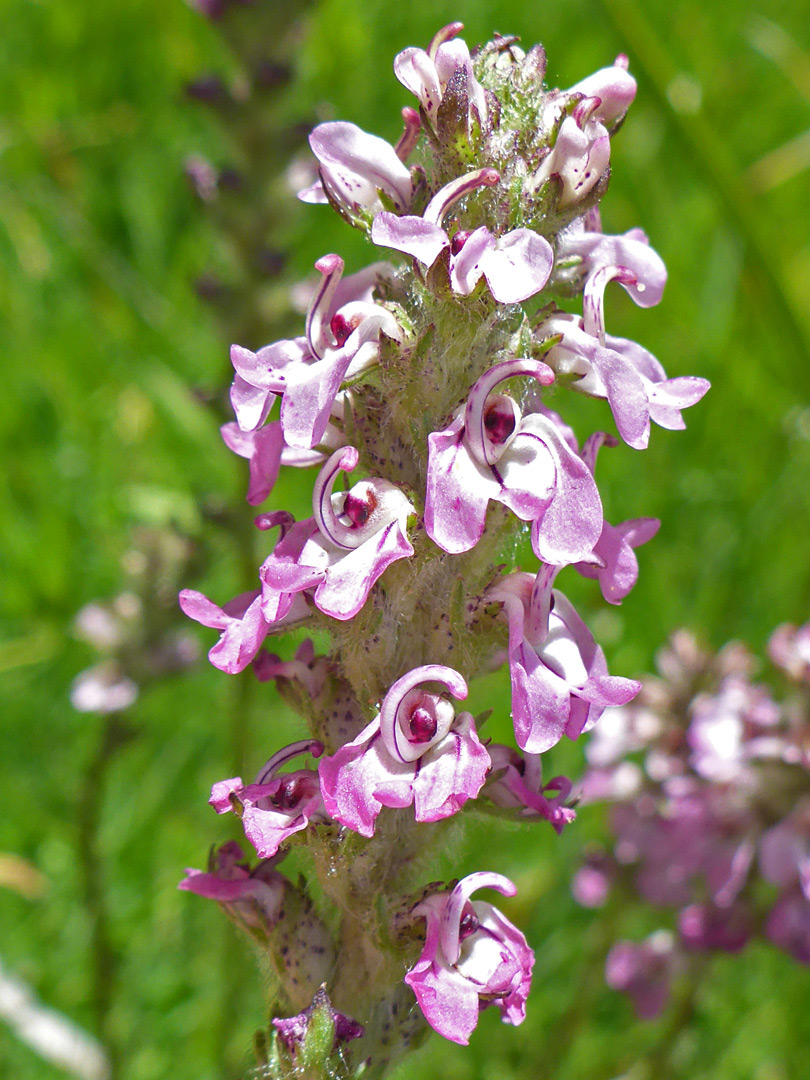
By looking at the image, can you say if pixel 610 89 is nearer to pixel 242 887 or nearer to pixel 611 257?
pixel 611 257

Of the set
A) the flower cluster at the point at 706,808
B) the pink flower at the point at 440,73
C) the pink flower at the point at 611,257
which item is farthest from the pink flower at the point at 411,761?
the flower cluster at the point at 706,808

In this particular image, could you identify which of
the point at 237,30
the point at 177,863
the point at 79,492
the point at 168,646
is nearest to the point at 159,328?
the point at 79,492

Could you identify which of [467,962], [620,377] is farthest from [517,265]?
[467,962]

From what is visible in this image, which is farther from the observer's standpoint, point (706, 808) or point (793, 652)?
point (706, 808)

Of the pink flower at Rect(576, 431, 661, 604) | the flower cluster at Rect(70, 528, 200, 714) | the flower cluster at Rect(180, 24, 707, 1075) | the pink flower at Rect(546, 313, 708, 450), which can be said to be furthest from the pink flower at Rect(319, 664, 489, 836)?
the flower cluster at Rect(70, 528, 200, 714)

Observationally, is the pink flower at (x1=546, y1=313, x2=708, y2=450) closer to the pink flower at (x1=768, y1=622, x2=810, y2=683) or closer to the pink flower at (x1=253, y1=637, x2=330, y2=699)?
the pink flower at (x1=253, y1=637, x2=330, y2=699)
